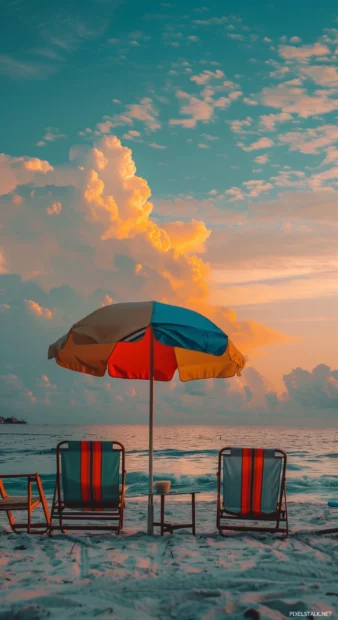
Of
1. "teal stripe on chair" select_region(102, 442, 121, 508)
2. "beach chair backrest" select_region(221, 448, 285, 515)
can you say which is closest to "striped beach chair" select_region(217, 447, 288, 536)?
"beach chair backrest" select_region(221, 448, 285, 515)

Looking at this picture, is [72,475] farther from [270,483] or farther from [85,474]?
[270,483]

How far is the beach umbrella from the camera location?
560 centimetres

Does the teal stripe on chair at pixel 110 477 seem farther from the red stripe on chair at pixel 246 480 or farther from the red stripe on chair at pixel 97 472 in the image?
the red stripe on chair at pixel 246 480

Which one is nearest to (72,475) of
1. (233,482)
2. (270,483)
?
(233,482)

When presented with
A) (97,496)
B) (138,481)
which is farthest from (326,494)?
(97,496)

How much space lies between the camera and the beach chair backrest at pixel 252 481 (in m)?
6.32

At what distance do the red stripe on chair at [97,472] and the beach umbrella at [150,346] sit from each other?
569 millimetres

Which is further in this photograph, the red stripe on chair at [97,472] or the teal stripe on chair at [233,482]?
the teal stripe on chair at [233,482]

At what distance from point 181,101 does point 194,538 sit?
8273 mm

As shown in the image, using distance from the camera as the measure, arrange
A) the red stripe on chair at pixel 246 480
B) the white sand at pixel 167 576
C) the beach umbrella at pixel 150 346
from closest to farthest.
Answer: the white sand at pixel 167 576, the beach umbrella at pixel 150 346, the red stripe on chair at pixel 246 480

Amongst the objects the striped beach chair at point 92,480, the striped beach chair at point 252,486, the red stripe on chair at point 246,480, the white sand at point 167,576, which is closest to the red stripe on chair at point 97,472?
the striped beach chair at point 92,480

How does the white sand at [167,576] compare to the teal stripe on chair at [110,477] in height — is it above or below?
below

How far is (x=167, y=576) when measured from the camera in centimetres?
453

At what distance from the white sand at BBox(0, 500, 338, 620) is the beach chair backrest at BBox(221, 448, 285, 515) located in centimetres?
35
